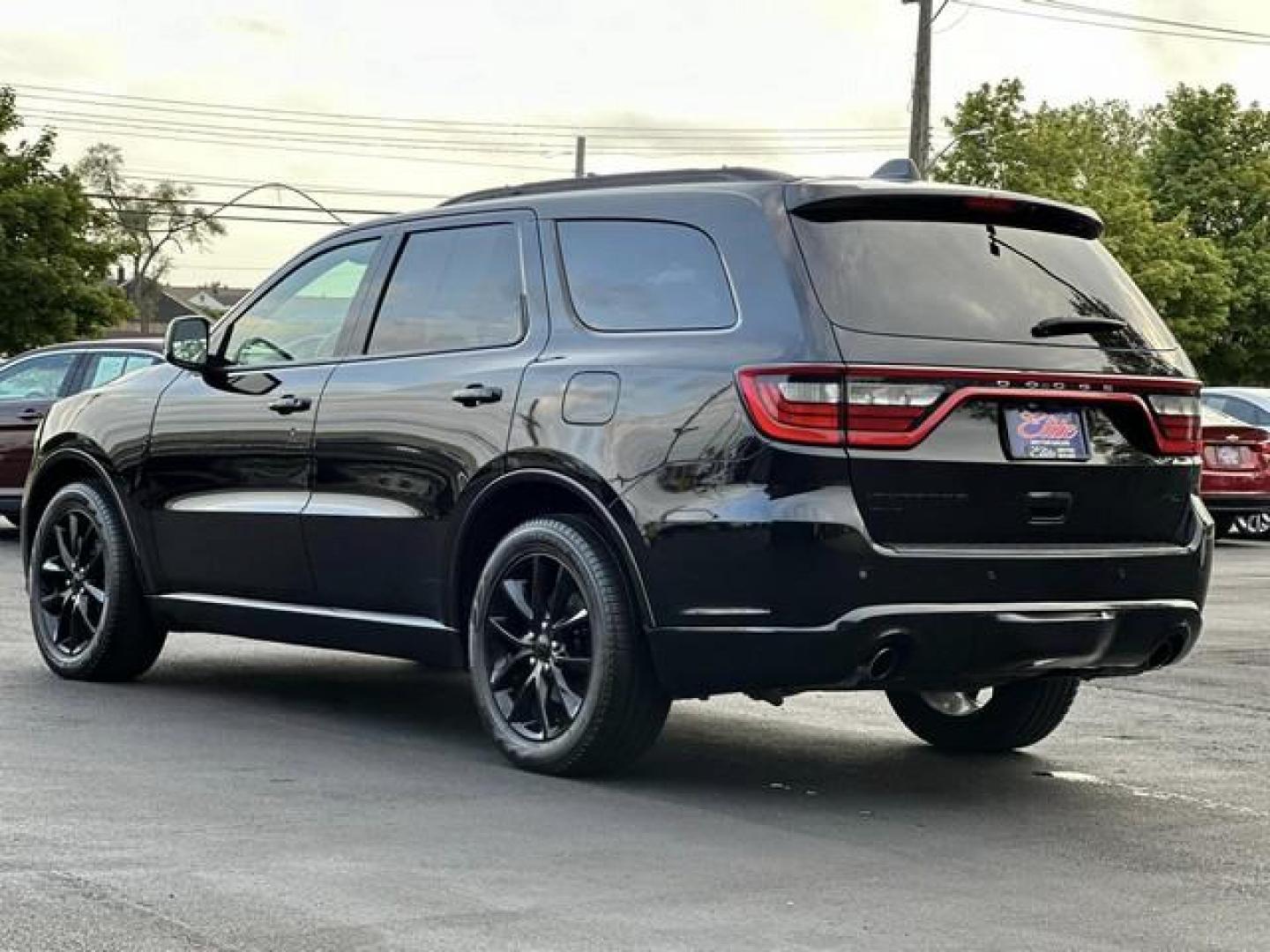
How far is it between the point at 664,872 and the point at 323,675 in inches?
169

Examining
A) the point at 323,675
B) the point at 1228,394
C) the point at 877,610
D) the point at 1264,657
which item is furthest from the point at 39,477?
the point at 1228,394

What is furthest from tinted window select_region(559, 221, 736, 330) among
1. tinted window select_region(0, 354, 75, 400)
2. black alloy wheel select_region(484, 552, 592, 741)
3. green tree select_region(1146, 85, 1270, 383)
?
green tree select_region(1146, 85, 1270, 383)

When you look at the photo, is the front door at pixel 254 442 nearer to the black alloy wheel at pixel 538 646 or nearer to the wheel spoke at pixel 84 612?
the wheel spoke at pixel 84 612

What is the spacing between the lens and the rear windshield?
6.73m

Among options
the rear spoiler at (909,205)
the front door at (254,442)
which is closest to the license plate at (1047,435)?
the rear spoiler at (909,205)

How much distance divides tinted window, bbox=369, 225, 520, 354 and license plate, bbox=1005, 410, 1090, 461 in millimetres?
1707

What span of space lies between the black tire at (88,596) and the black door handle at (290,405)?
3.78ft

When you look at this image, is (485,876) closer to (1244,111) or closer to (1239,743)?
(1239,743)

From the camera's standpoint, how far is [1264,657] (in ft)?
38.0

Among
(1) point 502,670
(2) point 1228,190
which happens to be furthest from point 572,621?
(2) point 1228,190

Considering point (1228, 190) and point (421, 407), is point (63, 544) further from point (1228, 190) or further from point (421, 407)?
point (1228, 190)

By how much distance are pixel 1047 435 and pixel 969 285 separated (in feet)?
1.66

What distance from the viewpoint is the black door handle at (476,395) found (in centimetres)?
742

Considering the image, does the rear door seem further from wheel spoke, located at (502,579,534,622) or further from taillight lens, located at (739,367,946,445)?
taillight lens, located at (739,367,946,445)
